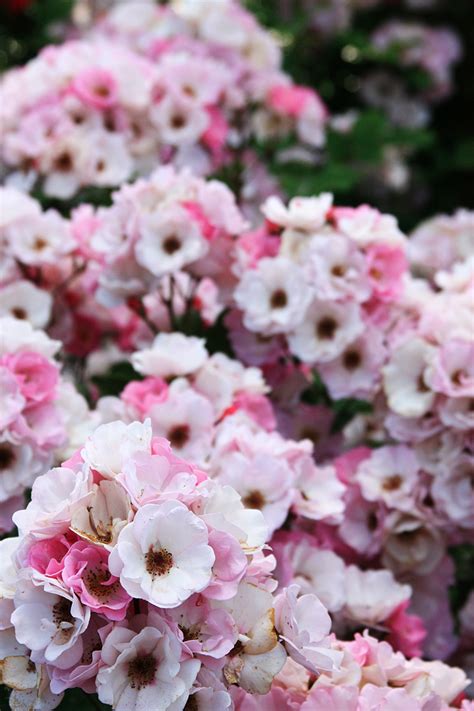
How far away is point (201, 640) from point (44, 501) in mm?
150

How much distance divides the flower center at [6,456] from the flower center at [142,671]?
0.37 m

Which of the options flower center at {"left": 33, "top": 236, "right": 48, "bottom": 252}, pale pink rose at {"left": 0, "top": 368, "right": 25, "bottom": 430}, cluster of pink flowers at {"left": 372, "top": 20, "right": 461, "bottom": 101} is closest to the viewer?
pale pink rose at {"left": 0, "top": 368, "right": 25, "bottom": 430}

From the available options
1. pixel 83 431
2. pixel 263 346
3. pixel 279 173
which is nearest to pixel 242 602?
pixel 83 431

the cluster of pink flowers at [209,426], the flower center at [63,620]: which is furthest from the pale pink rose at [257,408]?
the flower center at [63,620]

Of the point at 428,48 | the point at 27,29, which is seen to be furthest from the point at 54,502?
the point at 428,48

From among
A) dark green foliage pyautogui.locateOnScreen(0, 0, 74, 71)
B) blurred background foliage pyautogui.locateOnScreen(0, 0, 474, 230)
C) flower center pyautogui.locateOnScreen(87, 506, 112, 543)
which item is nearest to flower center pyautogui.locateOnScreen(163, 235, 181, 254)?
flower center pyautogui.locateOnScreen(87, 506, 112, 543)

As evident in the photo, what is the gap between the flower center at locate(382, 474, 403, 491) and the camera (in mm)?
1239

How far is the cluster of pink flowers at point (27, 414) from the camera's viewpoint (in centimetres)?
104

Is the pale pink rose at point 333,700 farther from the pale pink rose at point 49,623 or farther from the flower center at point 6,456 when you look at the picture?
the flower center at point 6,456

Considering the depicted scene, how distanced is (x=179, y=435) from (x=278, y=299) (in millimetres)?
241

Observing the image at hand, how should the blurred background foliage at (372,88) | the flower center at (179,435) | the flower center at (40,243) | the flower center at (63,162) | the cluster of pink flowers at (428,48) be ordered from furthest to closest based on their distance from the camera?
the cluster of pink flowers at (428,48)
the blurred background foliage at (372,88)
the flower center at (63,162)
the flower center at (40,243)
the flower center at (179,435)

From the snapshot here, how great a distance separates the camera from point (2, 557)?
786mm

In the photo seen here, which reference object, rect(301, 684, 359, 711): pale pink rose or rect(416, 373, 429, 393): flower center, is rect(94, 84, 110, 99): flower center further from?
rect(301, 684, 359, 711): pale pink rose

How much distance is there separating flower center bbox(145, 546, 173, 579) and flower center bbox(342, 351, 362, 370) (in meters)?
0.61
